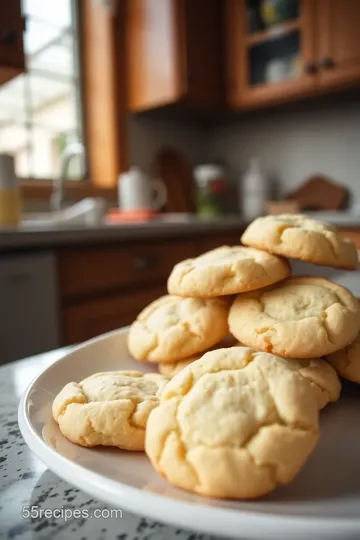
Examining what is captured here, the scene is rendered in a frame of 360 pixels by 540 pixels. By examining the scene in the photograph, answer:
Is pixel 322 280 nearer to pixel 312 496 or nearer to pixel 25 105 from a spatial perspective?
pixel 312 496

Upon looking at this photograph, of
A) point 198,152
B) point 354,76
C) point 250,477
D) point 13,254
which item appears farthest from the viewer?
point 198,152

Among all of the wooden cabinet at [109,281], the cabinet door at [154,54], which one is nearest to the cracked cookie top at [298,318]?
the wooden cabinet at [109,281]

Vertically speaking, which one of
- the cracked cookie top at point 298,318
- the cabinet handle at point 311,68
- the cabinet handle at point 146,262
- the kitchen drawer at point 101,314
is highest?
the cabinet handle at point 311,68

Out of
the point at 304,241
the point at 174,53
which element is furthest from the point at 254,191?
the point at 304,241

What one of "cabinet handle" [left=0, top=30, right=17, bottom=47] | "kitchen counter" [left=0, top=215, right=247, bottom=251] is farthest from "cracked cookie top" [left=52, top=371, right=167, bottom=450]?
"cabinet handle" [left=0, top=30, right=17, bottom=47]

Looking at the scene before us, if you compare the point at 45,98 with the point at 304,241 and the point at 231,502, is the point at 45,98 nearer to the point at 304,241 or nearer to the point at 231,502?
the point at 304,241

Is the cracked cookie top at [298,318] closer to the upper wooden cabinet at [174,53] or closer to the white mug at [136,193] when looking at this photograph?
the white mug at [136,193]

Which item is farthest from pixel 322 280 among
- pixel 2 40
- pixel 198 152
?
pixel 198 152
